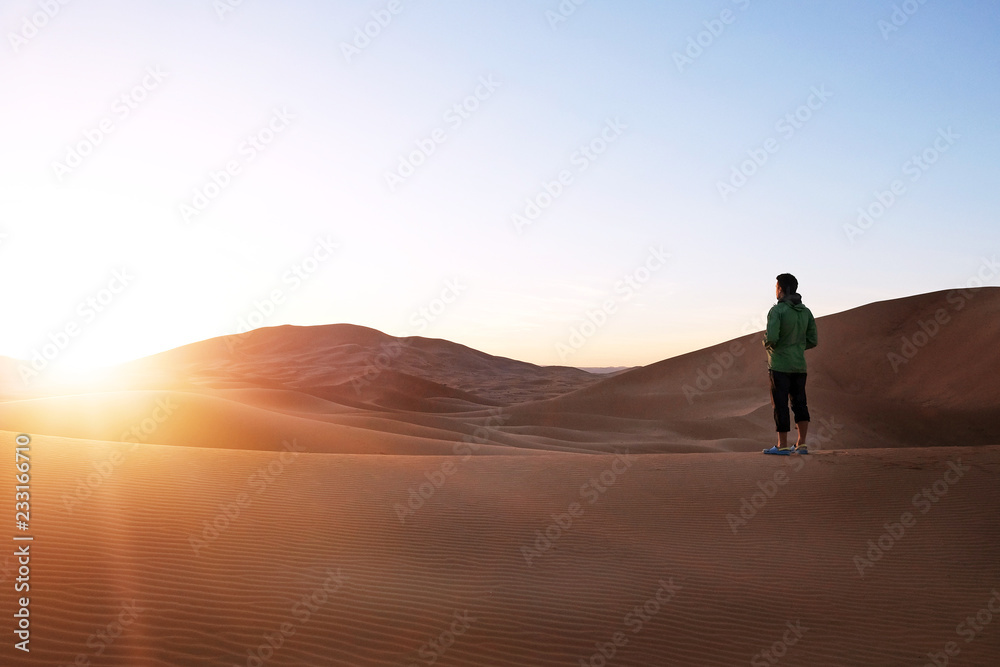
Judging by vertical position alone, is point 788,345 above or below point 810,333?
below

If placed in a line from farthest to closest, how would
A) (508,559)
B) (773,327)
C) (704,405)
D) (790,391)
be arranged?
(704,405) → (790,391) → (773,327) → (508,559)

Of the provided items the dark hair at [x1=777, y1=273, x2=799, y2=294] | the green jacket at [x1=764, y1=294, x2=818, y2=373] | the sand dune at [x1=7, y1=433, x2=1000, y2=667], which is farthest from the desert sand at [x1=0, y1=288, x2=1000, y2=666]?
the dark hair at [x1=777, y1=273, x2=799, y2=294]

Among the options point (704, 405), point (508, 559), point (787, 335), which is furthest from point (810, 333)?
point (704, 405)

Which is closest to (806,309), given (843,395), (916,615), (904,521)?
(904,521)

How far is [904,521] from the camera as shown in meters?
7.36

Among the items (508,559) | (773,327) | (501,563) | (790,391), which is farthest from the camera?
(790,391)

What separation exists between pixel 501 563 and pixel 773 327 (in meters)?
5.32

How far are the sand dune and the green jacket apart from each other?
4.39 ft

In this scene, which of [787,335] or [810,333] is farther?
[810,333]

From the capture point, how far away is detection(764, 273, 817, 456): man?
937 cm

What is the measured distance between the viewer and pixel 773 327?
9305 mm

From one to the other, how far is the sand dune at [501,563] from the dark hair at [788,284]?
2316mm

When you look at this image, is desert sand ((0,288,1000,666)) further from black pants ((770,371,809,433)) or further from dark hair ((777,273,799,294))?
dark hair ((777,273,799,294))

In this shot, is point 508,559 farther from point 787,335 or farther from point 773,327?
point 787,335
